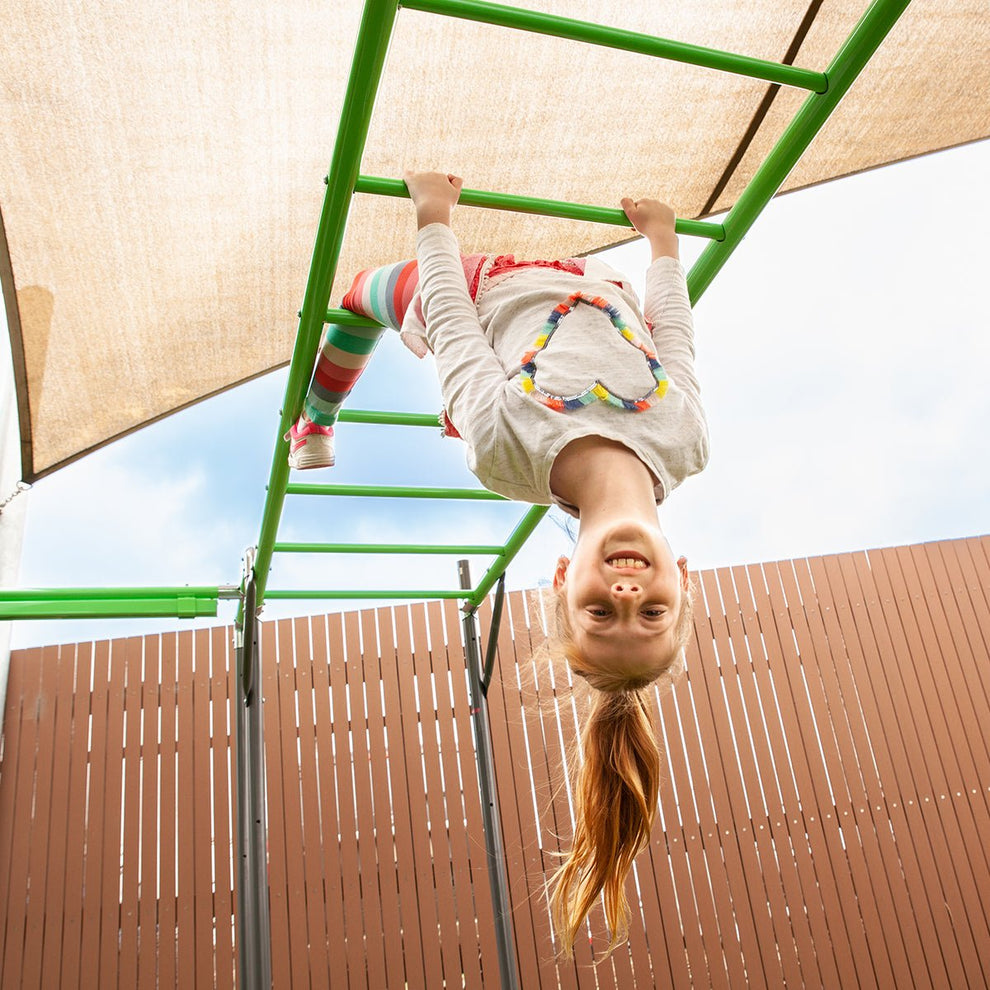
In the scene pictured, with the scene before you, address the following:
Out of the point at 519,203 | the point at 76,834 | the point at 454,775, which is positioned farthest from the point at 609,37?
the point at 76,834

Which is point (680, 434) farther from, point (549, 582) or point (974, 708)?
point (974, 708)

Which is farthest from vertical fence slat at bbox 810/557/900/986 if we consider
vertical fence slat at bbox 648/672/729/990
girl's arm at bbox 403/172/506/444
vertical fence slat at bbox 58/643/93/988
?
girl's arm at bbox 403/172/506/444

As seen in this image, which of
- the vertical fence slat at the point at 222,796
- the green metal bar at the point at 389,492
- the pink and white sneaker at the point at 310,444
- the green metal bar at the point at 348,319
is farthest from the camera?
the vertical fence slat at the point at 222,796

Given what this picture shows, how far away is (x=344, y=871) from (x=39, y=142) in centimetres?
291

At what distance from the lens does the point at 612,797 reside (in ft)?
4.82

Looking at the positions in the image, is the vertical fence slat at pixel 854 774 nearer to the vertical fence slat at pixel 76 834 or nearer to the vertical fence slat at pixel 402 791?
the vertical fence slat at pixel 402 791

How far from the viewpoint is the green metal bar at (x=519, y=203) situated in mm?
1118

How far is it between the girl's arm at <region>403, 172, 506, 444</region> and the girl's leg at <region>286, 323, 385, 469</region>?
14.3 inches

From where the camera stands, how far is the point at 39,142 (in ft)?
4.95

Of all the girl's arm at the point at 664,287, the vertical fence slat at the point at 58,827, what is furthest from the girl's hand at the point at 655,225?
the vertical fence slat at the point at 58,827

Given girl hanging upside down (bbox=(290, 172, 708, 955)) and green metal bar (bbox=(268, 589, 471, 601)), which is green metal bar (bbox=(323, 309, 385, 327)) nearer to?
girl hanging upside down (bbox=(290, 172, 708, 955))

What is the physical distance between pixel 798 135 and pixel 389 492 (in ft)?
4.03

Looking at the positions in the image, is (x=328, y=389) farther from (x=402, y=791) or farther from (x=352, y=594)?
(x=402, y=791)

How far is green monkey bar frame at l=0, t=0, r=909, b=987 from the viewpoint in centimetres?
95
